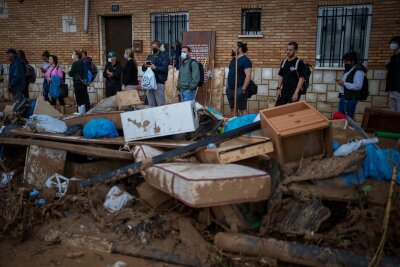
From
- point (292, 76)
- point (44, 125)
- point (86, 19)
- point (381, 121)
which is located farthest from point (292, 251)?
point (86, 19)

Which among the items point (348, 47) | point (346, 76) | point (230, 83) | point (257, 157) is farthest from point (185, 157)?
point (348, 47)

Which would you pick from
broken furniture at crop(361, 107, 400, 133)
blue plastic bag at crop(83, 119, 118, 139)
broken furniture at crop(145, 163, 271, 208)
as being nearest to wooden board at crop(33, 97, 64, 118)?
blue plastic bag at crop(83, 119, 118, 139)

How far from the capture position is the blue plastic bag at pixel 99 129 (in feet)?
16.8

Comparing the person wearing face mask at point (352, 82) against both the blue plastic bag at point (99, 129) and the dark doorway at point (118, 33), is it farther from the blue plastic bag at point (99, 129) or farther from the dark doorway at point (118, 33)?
the dark doorway at point (118, 33)

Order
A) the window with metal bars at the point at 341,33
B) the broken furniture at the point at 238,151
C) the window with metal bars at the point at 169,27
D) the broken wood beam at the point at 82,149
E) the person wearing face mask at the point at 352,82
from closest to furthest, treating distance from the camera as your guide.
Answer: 1. the broken furniture at the point at 238,151
2. the broken wood beam at the point at 82,149
3. the person wearing face mask at the point at 352,82
4. the window with metal bars at the point at 341,33
5. the window with metal bars at the point at 169,27

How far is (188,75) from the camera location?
7.78 m

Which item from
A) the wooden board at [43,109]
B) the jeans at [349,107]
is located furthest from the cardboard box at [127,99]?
the jeans at [349,107]

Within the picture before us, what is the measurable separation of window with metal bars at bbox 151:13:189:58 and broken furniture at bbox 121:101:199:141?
660cm

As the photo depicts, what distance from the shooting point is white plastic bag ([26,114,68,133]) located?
17.5 ft

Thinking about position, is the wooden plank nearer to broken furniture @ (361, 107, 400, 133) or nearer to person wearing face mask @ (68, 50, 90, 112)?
broken furniture @ (361, 107, 400, 133)

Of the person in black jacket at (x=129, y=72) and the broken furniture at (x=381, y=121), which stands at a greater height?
the person in black jacket at (x=129, y=72)

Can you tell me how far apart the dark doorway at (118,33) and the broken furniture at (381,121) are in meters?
8.04

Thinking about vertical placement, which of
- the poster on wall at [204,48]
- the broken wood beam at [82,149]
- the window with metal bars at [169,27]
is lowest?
the broken wood beam at [82,149]

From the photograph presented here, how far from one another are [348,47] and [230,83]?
3900mm
